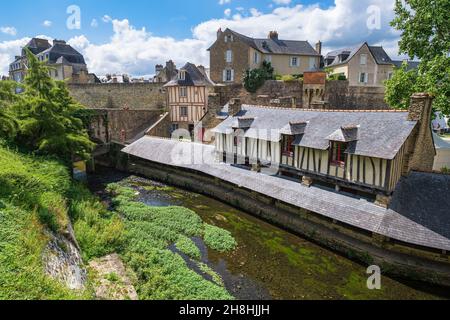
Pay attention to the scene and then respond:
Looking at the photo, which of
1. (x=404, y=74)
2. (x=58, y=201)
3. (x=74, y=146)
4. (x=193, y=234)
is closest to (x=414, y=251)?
(x=193, y=234)

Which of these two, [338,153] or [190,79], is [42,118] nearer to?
[338,153]

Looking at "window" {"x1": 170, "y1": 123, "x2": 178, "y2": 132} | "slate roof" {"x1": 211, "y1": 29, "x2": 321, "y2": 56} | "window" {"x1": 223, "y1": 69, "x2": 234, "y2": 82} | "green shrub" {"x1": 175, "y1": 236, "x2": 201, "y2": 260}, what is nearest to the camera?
"green shrub" {"x1": 175, "y1": 236, "x2": 201, "y2": 260}

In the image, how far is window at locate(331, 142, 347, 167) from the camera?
9.48 meters

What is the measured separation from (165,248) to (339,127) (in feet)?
24.1

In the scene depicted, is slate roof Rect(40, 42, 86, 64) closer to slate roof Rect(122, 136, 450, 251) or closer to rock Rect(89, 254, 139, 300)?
slate roof Rect(122, 136, 450, 251)

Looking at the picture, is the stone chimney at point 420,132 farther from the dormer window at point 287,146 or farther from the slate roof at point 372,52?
the slate roof at point 372,52

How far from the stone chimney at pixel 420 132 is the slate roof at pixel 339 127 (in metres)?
0.34

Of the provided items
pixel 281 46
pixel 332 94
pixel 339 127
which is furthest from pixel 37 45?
pixel 339 127

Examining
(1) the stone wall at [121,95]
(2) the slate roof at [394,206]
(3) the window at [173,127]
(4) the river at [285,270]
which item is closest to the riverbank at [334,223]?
(2) the slate roof at [394,206]

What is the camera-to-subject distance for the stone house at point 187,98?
23391mm

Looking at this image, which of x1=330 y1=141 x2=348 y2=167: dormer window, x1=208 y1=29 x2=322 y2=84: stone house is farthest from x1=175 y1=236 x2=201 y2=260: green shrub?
x1=208 y1=29 x2=322 y2=84: stone house

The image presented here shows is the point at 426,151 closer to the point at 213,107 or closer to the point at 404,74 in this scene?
the point at 404,74

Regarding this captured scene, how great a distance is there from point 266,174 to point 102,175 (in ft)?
36.8

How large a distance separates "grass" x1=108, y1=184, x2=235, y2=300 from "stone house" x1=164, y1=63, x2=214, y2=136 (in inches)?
474
